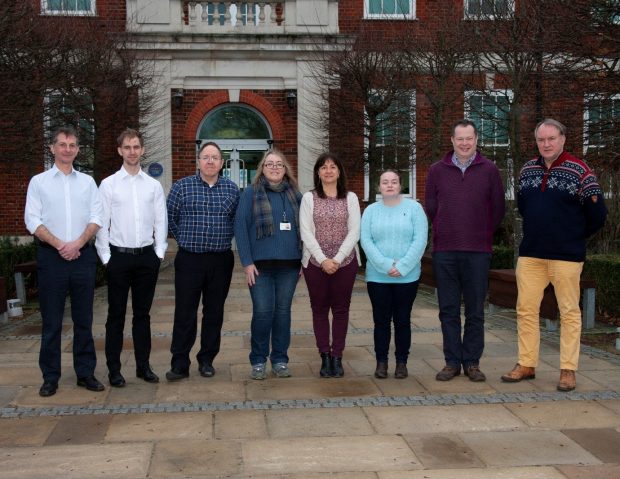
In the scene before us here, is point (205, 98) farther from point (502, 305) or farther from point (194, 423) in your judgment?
point (194, 423)

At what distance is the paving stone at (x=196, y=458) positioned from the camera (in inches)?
160

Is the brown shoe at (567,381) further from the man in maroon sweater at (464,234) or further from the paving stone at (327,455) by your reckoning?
the paving stone at (327,455)

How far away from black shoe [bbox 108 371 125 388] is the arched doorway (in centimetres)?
1217

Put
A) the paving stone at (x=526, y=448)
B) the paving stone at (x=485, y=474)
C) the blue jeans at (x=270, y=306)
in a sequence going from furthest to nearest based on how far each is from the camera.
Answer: the blue jeans at (x=270, y=306)
the paving stone at (x=526, y=448)
the paving stone at (x=485, y=474)

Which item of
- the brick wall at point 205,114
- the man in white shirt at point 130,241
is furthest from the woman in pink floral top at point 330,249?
the brick wall at point 205,114

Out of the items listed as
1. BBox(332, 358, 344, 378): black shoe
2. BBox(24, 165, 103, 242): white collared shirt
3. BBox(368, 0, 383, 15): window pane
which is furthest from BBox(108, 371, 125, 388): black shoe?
BBox(368, 0, 383, 15): window pane

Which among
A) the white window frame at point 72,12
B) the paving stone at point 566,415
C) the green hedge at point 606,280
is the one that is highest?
the white window frame at point 72,12

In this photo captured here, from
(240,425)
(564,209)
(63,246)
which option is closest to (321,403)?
(240,425)

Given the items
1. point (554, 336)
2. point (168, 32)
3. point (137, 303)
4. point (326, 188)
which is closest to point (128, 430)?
point (137, 303)

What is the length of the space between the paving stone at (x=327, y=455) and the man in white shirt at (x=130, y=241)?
1854mm

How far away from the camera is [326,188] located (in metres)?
6.15

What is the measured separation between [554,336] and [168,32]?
11.7 m

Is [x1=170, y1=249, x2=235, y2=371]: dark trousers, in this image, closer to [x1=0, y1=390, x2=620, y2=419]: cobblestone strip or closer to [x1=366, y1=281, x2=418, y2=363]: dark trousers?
[x1=0, y1=390, x2=620, y2=419]: cobblestone strip

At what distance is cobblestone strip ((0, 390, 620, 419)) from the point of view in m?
5.23
